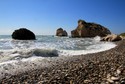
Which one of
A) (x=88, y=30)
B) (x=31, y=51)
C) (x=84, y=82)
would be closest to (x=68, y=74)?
(x=84, y=82)

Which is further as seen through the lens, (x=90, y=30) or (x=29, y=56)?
(x=90, y=30)

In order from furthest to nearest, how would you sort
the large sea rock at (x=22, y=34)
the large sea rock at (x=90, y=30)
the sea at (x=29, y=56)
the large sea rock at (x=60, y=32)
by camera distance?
the large sea rock at (x=60, y=32) < the large sea rock at (x=90, y=30) < the large sea rock at (x=22, y=34) < the sea at (x=29, y=56)

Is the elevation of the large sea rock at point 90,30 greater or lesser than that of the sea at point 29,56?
greater

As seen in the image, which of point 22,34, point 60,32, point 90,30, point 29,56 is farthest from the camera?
point 60,32

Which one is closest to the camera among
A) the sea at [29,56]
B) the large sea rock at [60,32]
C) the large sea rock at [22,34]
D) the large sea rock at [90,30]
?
the sea at [29,56]

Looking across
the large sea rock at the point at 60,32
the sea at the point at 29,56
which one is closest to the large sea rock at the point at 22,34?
the sea at the point at 29,56

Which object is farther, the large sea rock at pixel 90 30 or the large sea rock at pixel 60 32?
the large sea rock at pixel 60 32

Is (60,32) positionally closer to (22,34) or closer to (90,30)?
(90,30)

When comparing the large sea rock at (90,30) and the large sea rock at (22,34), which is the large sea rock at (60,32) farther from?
the large sea rock at (22,34)

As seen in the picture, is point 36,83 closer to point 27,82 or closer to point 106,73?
point 27,82

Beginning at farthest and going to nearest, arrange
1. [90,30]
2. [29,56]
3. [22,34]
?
[90,30] < [22,34] < [29,56]

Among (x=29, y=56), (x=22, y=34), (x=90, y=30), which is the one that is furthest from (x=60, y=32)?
(x=29, y=56)

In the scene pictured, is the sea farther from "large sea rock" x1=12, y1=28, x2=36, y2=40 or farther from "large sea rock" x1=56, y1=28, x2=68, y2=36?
"large sea rock" x1=56, y1=28, x2=68, y2=36

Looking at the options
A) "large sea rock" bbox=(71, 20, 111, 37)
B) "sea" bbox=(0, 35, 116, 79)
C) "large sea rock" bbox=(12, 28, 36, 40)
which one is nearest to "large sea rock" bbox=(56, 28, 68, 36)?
"large sea rock" bbox=(71, 20, 111, 37)
